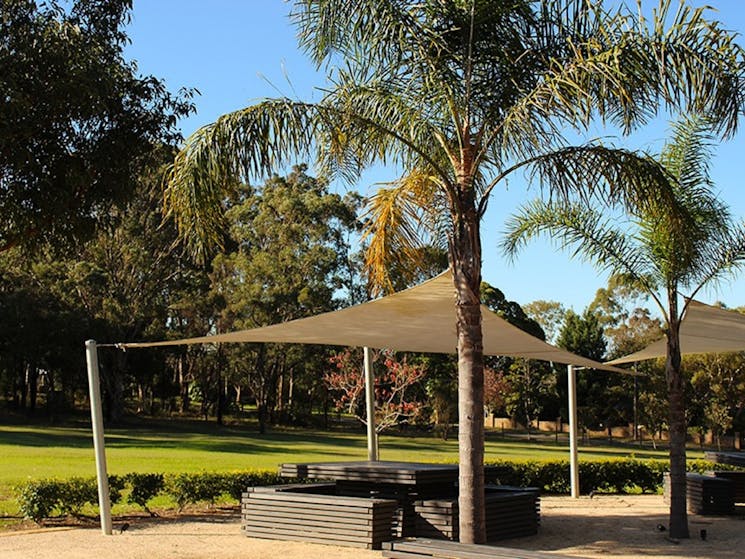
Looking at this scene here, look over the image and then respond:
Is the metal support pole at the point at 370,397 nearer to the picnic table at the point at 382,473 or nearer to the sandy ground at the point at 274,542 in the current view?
the picnic table at the point at 382,473

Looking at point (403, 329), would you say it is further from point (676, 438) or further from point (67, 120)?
point (67, 120)

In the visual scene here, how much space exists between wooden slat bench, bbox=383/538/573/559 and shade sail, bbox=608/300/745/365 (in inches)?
168

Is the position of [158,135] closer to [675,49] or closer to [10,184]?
[10,184]

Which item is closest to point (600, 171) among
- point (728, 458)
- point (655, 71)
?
point (655, 71)

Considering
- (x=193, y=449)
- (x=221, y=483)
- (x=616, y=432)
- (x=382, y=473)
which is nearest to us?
(x=382, y=473)

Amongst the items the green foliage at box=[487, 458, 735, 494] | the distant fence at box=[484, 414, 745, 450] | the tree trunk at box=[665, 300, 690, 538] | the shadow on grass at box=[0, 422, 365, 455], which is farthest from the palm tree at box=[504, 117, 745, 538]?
the distant fence at box=[484, 414, 745, 450]

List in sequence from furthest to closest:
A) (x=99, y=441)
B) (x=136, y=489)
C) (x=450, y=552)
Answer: (x=136, y=489) → (x=99, y=441) → (x=450, y=552)

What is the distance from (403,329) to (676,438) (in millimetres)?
2703

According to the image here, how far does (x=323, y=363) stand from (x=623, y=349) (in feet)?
48.0

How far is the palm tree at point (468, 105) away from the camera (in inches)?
252

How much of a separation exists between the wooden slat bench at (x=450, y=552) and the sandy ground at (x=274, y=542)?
1627mm

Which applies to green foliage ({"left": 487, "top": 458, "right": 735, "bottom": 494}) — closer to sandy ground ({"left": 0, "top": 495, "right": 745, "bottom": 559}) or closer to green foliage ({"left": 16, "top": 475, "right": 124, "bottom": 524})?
sandy ground ({"left": 0, "top": 495, "right": 745, "bottom": 559})

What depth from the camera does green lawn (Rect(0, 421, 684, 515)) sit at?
57.3 feet

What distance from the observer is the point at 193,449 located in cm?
2423
